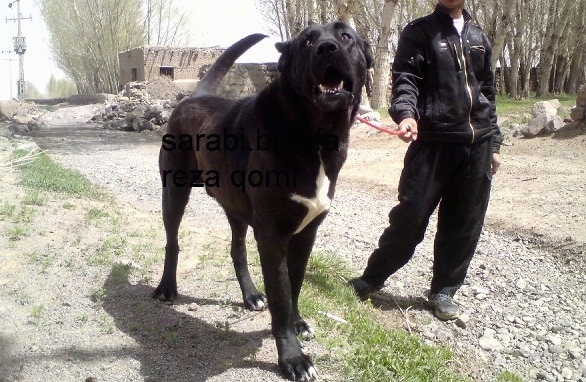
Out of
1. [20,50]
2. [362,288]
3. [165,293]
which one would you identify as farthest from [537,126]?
[20,50]

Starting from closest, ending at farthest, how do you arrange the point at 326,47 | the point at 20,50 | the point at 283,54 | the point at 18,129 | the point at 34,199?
the point at 326,47
the point at 283,54
the point at 34,199
the point at 18,129
the point at 20,50

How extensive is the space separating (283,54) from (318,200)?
0.75 meters

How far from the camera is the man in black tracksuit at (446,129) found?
3605mm

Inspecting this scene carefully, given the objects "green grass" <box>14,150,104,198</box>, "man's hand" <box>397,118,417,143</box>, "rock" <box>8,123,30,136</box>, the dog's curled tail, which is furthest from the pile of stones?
"man's hand" <box>397,118,417,143</box>

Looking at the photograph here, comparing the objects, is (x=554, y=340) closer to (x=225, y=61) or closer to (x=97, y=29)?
(x=225, y=61)

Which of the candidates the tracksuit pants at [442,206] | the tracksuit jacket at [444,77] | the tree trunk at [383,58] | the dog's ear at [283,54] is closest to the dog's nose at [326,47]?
the dog's ear at [283,54]

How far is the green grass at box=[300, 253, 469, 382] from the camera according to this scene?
2900mm

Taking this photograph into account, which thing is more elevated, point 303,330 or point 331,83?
point 331,83

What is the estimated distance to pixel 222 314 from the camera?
3.51 metres

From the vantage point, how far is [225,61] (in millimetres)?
3938

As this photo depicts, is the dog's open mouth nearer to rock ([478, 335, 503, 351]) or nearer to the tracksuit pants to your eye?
the tracksuit pants

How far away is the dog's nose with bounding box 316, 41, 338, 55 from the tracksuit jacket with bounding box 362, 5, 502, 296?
1041mm

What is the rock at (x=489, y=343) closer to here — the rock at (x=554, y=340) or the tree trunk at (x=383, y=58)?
the rock at (x=554, y=340)

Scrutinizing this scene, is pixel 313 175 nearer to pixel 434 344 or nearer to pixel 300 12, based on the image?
pixel 434 344
